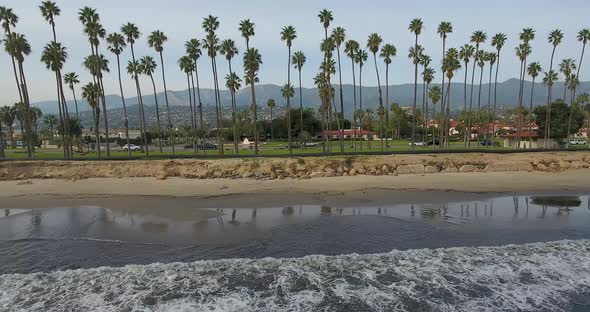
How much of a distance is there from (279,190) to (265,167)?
5.72 meters

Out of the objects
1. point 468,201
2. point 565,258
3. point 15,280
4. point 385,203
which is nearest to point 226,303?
point 15,280

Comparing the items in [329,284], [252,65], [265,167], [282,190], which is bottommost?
[282,190]

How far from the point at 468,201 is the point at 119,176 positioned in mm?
26319

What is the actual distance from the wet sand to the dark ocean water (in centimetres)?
335

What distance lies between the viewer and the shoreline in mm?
23141

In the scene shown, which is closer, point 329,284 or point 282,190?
point 329,284

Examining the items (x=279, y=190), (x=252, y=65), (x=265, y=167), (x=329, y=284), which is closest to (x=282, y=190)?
(x=279, y=190)

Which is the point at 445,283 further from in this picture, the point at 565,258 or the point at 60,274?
the point at 60,274

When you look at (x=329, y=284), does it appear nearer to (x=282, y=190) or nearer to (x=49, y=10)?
(x=282, y=190)

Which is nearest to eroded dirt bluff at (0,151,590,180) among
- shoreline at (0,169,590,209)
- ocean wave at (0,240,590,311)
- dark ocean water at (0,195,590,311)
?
shoreline at (0,169,590,209)

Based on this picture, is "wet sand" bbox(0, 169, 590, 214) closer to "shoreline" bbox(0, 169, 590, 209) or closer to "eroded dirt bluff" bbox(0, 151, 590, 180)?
"shoreline" bbox(0, 169, 590, 209)

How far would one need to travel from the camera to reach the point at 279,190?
86.4 feet

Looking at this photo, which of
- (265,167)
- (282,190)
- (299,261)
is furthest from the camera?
(265,167)

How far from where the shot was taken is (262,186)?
27.6 m
